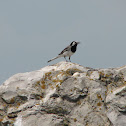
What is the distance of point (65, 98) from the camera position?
973cm

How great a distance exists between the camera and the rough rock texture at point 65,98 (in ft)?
30.0

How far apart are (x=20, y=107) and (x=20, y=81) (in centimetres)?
139

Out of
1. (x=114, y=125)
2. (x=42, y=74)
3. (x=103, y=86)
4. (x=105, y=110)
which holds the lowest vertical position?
(x=114, y=125)

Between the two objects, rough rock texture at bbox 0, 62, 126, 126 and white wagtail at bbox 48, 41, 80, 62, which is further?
white wagtail at bbox 48, 41, 80, 62

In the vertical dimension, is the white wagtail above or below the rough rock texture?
above

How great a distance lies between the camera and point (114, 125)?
894 cm

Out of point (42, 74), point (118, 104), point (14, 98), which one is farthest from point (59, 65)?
point (118, 104)

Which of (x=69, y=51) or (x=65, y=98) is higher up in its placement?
(x=69, y=51)

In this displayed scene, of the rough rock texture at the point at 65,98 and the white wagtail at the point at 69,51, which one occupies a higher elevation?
the white wagtail at the point at 69,51

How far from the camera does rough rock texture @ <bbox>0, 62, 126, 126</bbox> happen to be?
9141 millimetres

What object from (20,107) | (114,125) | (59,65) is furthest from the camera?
(59,65)

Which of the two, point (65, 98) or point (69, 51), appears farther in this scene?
point (69, 51)

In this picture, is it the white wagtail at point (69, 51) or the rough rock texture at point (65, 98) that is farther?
the white wagtail at point (69, 51)

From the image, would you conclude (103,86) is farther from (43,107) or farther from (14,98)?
(14,98)
